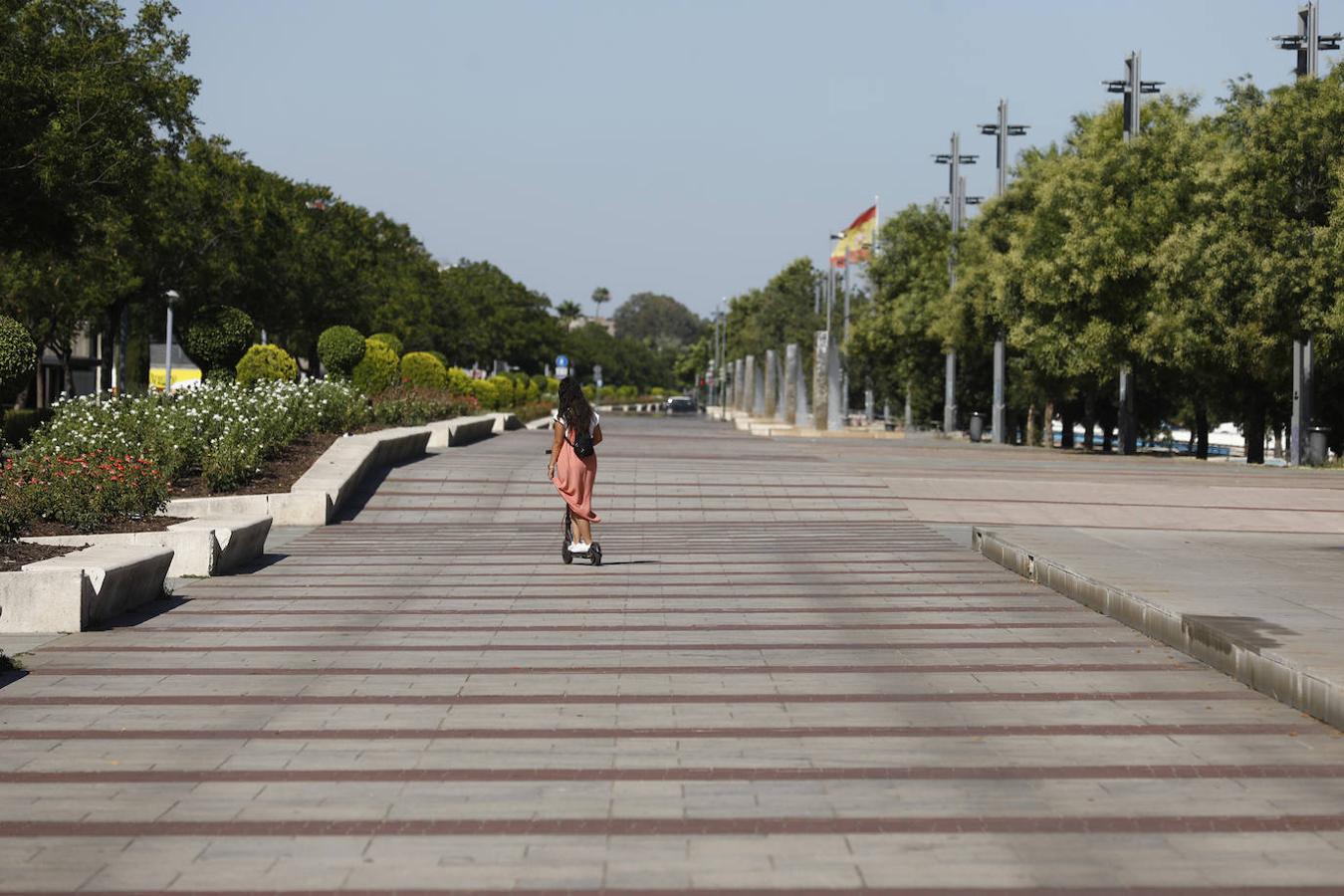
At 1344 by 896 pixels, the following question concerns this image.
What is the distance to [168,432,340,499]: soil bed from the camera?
1911 centimetres

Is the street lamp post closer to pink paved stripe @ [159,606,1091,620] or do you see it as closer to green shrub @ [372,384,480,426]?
green shrub @ [372,384,480,426]

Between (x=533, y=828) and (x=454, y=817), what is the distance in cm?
34

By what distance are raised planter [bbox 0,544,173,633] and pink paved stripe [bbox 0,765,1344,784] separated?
4.01m

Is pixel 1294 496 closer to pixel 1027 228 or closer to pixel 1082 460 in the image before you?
pixel 1082 460

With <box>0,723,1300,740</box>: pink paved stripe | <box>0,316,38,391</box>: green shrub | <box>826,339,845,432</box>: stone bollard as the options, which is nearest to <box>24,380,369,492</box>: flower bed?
<box>0,316,38,391</box>: green shrub

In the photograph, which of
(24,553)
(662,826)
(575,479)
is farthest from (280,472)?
(662,826)

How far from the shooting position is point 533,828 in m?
6.09

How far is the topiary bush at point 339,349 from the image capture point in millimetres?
38031

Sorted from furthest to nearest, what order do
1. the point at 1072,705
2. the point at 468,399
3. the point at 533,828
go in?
the point at 468,399 → the point at 1072,705 → the point at 533,828

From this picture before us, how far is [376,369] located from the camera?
129 ft

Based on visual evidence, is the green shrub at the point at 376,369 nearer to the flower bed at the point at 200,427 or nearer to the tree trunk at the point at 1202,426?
the flower bed at the point at 200,427

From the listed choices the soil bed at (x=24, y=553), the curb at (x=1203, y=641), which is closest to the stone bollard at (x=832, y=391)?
the curb at (x=1203, y=641)

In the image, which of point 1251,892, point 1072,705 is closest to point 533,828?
point 1251,892

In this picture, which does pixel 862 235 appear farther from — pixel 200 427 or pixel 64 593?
pixel 64 593
